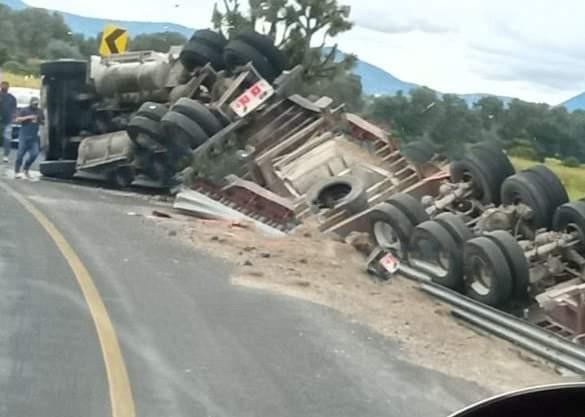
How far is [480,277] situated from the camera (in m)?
11.0

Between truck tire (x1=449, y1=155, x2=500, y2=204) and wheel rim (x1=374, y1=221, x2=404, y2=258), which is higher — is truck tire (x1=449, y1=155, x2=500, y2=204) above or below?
above

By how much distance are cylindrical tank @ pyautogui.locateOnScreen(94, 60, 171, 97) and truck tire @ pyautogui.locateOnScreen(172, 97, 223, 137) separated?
7.41 feet

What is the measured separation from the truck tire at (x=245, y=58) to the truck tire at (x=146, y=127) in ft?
6.63

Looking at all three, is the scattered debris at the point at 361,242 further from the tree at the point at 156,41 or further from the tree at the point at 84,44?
the tree at the point at 84,44

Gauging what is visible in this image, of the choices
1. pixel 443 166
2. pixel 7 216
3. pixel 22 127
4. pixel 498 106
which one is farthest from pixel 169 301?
pixel 22 127

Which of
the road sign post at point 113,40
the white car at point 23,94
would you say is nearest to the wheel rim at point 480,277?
the road sign post at point 113,40

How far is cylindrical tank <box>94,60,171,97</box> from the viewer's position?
820 inches

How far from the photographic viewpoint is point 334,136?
1786 centimetres

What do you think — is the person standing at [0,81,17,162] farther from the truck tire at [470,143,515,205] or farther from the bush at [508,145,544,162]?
the bush at [508,145,544,162]

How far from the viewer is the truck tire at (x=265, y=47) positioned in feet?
66.4

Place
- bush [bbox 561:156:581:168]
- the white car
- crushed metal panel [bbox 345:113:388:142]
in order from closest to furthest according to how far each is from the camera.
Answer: bush [bbox 561:156:581:168]
crushed metal panel [bbox 345:113:388:142]
the white car

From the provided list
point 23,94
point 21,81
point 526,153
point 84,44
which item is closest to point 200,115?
point 526,153

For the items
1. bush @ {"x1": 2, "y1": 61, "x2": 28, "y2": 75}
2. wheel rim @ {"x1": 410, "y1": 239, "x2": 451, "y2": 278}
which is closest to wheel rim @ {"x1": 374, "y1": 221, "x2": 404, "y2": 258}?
wheel rim @ {"x1": 410, "y1": 239, "x2": 451, "y2": 278}

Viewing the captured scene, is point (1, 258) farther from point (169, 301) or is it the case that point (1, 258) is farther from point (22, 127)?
point (22, 127)
